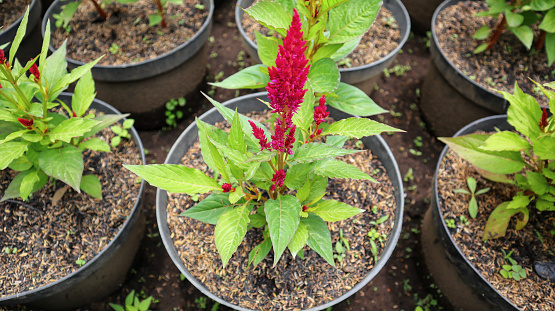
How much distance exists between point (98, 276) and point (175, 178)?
1162 millimetres

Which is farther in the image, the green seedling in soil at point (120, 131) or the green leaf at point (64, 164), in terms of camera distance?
the green seedling in soil at point (120, 131)

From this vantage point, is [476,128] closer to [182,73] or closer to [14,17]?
[182,73]

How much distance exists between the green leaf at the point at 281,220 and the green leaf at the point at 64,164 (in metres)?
0.90

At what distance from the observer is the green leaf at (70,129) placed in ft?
5.41

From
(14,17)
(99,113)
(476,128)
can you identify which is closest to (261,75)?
(99,113)

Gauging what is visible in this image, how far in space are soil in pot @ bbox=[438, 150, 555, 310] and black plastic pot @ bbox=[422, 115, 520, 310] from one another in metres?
0.07

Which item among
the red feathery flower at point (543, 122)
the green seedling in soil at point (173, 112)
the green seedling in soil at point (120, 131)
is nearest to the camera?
the red feathery flower at point (543, 122)

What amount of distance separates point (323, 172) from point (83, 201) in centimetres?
143

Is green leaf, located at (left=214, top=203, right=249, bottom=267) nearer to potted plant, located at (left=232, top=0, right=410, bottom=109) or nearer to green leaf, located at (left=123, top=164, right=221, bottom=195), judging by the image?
green leaf, located at (left=123, top=164, right=221, bottom=195)

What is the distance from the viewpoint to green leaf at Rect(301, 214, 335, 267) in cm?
158

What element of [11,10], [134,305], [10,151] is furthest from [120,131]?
[11,10]

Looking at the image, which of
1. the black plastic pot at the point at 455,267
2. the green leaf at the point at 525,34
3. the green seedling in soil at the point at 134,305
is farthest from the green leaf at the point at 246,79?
the green leaf at the point at 525,34

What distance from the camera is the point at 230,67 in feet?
11.5

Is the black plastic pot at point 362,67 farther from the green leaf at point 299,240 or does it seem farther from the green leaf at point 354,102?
the green leaf at point 299,240
